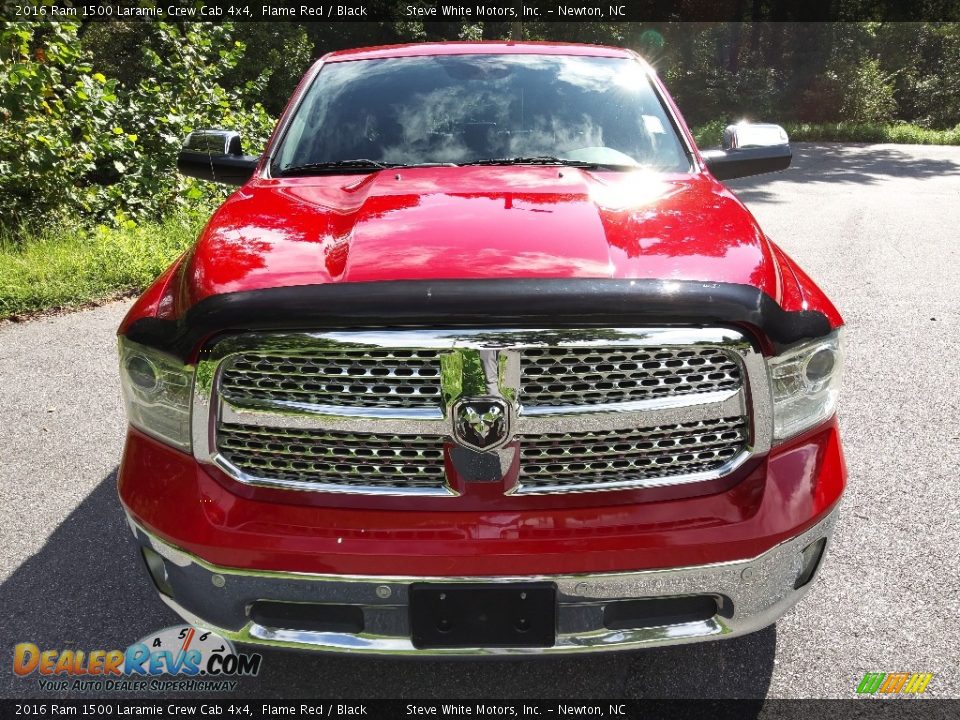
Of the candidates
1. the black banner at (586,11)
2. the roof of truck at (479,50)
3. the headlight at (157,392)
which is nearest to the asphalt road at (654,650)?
the headlight at (157,392)

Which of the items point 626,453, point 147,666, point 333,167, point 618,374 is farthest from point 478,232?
point 147,666

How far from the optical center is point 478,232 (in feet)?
6.87

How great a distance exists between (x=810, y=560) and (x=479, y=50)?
2651 millimetres

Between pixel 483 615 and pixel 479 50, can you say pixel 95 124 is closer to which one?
pixel 479 50

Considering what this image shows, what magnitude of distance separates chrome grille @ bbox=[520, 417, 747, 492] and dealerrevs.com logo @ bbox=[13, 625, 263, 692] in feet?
3.86

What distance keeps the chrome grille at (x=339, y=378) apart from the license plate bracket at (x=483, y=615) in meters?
0.43

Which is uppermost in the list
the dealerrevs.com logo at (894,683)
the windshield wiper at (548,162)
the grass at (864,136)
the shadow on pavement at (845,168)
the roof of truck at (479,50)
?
the roof of truck at (479,50)

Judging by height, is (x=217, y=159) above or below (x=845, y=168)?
above

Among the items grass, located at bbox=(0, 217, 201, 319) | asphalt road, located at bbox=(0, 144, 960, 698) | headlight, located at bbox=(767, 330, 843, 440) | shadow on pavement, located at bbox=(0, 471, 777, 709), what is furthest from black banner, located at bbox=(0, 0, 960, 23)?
headlight, located at bbox=(767, 330, 843, 440)

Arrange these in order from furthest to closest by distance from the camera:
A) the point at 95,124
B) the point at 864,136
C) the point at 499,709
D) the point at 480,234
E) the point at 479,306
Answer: the point at 864,136, the point at 95,124, the point at 499,709, the point at 480,234, the point at 479,306

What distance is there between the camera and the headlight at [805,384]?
192 centimetres

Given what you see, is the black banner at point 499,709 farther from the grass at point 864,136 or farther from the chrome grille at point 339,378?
the grass at point 864,136

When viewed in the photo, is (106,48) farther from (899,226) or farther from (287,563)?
(287,563)

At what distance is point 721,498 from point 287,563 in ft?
3.31
